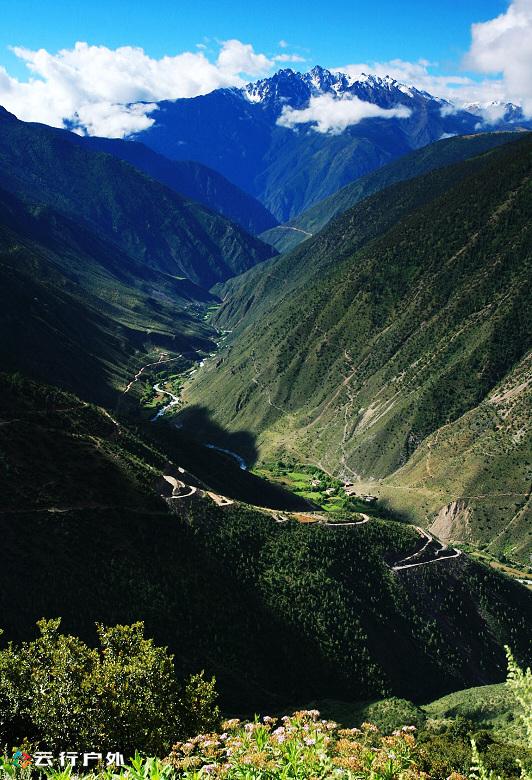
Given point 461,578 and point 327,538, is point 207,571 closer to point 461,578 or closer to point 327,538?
point 327,538

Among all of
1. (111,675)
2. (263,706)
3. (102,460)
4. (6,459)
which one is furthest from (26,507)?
(111,675)

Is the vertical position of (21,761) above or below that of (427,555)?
below

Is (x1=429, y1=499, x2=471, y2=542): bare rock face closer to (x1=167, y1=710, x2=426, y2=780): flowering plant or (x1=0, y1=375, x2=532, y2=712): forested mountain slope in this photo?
(x1=0, y1=375, x2=532, y2=712): forested mountain slope

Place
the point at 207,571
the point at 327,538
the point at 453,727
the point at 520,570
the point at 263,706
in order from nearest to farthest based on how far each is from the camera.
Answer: the point at 453,727, the point at 263,706, the point at 207,571, the point at 327,538, the point at 520,570

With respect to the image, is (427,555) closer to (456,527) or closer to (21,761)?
(456,527)

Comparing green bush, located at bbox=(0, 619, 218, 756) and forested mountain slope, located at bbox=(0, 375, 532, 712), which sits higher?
forested mountain slope, located at bbox=(0, 375, 532, 712)

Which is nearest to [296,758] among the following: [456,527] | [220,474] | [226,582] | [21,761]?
[21,761]

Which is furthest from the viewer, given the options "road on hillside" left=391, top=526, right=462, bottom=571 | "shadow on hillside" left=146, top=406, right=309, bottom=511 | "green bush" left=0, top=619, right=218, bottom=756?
"shadow on hillside" left=146, top=406, right=309, bottom=511

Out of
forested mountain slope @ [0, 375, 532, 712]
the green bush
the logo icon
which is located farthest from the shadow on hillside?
the logo icon

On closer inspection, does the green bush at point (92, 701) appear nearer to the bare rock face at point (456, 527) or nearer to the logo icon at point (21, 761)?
the logo icon at point (21, 761)


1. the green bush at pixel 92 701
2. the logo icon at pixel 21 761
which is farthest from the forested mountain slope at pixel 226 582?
the logo icon at pixel 21 761

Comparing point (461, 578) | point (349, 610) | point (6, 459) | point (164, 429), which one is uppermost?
point (164, 429)
